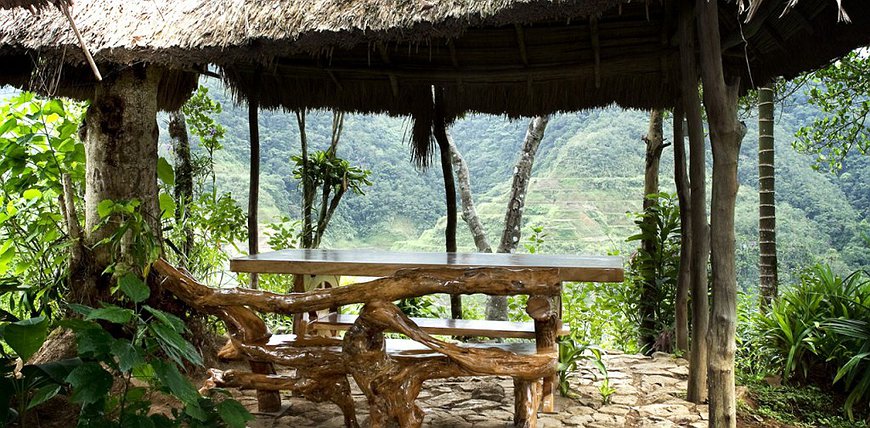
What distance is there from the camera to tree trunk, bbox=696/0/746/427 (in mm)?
3172

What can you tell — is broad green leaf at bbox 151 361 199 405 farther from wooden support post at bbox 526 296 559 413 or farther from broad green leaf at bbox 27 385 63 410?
wooden support post at bbox 526 296 559 413

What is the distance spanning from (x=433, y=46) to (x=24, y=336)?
11.3 ft

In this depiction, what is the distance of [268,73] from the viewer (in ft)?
17.4

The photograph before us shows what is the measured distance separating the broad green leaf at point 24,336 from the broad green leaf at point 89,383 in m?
0.36

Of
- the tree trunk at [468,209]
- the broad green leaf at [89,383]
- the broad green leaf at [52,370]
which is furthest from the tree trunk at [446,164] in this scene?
the broad green leaf at [89,383]

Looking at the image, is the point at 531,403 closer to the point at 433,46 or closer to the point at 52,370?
the point at 52,370

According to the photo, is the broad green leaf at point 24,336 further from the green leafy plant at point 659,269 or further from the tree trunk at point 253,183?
the green leafy plant at point 659,269

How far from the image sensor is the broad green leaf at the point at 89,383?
2.30 meters

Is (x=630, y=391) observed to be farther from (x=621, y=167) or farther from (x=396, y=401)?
(x=621, y=167)

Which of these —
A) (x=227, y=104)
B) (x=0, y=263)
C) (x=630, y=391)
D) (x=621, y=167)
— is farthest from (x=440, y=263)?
(x=227, y=104)

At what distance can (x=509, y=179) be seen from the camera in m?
12.4

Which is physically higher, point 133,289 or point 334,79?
point 334,79

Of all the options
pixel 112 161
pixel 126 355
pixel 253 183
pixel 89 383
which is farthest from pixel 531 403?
pixel 253 183

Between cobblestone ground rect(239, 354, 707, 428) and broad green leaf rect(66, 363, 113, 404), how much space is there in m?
1.01
